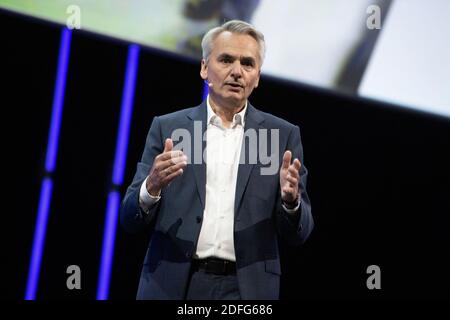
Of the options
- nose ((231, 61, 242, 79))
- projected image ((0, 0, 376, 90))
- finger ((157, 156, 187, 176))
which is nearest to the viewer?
finger ((157, 156, 187, 176))

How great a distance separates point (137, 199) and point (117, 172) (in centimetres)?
111

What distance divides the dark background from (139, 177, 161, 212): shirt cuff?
44.3 inches

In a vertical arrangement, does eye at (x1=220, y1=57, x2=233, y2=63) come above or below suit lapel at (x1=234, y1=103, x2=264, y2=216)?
above

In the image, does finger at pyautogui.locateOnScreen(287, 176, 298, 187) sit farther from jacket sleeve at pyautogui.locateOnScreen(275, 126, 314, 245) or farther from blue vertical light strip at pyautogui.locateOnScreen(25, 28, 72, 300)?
blue vertical light strip at pyautogui.locateOnScreen(25, 28, 72, 300)

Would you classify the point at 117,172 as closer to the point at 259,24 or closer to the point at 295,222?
the point at 259,24

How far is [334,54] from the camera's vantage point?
285 centimetres

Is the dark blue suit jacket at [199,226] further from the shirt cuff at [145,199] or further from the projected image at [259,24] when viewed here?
the projected image at [259,24]

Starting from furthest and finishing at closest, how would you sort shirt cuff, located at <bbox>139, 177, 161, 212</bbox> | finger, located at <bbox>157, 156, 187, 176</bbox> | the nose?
the nose
shirt cuff, located at <bbox>139, 177, 161, 212</bbox>
finger, located at <bbox>157, 156, 187, 176</bbox>

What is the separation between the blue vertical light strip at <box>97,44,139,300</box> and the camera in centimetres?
291

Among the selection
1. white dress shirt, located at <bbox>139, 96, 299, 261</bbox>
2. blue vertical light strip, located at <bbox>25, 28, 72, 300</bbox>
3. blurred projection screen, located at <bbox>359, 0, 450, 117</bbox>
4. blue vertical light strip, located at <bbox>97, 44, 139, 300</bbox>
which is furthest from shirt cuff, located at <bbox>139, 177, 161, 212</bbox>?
blurred projection screen, located at <bbox>359, 0, 450, 117</bbox>

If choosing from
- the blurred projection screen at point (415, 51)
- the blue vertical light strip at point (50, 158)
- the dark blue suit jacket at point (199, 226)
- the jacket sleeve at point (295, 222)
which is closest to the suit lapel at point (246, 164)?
the dark blue suit jacket at point (199, 226)

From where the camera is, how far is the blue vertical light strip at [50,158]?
9.72 ft
